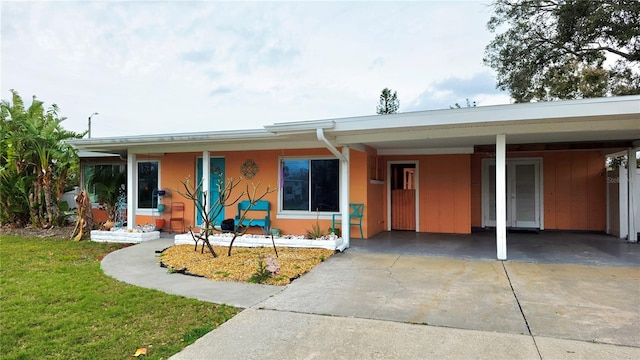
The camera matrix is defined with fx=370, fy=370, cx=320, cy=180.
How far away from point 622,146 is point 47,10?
13508 millimetres

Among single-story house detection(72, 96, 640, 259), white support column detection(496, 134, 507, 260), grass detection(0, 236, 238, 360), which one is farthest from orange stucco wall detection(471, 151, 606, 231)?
grass detection(0, 236, 238, 360)

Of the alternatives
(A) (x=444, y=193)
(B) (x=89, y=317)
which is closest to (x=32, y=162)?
(B) (x=89, y=317)

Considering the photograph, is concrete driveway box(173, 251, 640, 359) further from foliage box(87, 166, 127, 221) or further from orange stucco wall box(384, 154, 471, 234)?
foliage box(87, 166, 127, 221)

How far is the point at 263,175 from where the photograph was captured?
935 centimetres

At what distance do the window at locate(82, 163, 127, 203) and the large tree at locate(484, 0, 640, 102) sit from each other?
13207mm

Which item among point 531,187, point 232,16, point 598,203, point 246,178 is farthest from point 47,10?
point 598,203

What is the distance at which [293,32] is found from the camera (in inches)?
469

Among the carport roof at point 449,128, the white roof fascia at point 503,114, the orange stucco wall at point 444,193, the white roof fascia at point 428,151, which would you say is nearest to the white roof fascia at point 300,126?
the carport roof at point 449,128

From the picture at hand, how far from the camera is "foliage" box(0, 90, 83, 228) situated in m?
10.2

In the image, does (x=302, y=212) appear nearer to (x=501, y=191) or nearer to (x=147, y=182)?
(x=501, y=191)

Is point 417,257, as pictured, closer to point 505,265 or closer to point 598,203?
point 505,265

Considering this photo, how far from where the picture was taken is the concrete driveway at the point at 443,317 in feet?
9.94

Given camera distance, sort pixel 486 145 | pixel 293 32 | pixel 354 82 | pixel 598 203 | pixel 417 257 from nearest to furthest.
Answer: pixel 417 257, pixel 486 145, pixel 598 203, pixel 293 32, pixel 354 82

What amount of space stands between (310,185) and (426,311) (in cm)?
540
